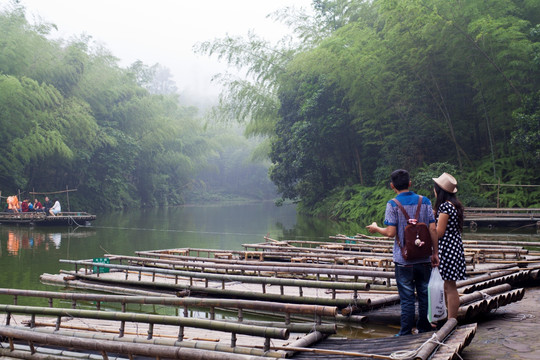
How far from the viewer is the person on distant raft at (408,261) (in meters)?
4.40

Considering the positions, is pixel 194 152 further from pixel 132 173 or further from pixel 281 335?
pixel 281 335

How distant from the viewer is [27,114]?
26.4 meters

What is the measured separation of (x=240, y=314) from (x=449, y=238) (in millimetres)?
2058

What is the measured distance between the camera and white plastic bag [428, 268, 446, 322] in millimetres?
4238

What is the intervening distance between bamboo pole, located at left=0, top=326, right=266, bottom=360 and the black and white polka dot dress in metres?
1.89

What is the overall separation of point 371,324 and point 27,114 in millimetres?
24911

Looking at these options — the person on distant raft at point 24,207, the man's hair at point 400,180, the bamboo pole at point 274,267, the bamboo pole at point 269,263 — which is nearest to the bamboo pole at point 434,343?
the man's hair at point 400,180

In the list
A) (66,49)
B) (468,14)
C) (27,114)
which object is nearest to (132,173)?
(66,49)

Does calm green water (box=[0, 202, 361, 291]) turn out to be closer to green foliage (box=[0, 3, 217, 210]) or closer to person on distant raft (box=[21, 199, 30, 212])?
person on distant raft (box=[21, 199, 30, 212])

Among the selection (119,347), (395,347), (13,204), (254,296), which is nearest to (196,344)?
(119,347)

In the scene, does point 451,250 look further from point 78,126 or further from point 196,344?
point 78,126

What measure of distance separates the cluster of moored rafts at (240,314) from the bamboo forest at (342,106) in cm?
1095

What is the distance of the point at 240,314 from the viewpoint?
5062mm

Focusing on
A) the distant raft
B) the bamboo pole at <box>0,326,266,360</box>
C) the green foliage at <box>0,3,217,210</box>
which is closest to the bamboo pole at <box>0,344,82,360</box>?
the bamboo pole at <box>0,326,266,360</box>
